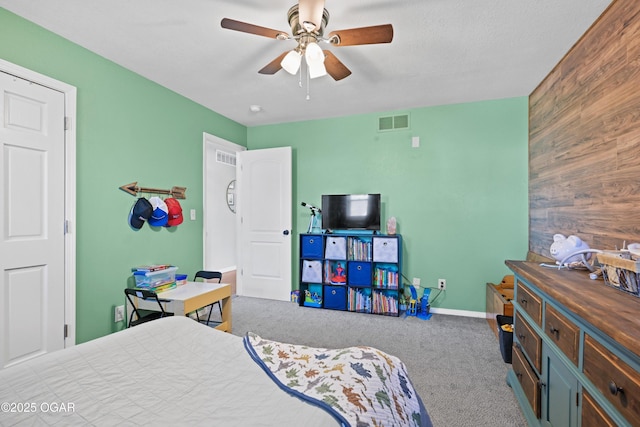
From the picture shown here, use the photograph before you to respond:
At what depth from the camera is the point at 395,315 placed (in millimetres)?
3543

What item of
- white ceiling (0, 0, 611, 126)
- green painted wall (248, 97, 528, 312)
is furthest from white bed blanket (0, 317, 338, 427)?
green painted wall (248, 97, 528, 312)

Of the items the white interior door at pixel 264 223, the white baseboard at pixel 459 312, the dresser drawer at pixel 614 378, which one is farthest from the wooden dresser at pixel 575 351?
the white interior door at pixel 264 223

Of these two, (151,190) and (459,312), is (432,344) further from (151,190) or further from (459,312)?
(151,190)

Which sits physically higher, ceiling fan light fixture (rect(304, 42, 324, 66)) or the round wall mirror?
ceiling fan light fixture (rect(304, 42, 324, 66))

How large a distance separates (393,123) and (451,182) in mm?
1072

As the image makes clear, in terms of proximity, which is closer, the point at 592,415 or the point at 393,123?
the point at 592,415

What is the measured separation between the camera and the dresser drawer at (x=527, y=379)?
5.11 ft

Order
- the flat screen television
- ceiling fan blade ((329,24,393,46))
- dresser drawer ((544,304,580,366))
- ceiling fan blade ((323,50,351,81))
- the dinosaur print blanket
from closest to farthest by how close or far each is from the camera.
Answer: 1. the dinosaur print blanket
2. dresser drawer ((544,304,580,366))
3. ceiling fan blade ((329,24,393,46))
4. ceiling fan blade ((323,50,351,81))
5. the flat screen television

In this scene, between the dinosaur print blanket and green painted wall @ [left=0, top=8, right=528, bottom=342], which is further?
green painted wall @ [left=0, top=8, right=528, bottom=342]

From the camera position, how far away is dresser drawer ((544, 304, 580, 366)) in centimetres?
117

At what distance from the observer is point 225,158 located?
19.9 feet

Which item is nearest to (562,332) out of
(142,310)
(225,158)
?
(142,310)

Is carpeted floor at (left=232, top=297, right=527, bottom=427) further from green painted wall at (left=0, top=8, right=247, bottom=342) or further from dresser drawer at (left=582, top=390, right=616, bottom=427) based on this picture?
green painted wall at (left=0, top=8, right=247, bottom=342)

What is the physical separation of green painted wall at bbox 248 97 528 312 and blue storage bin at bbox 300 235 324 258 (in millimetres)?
758
